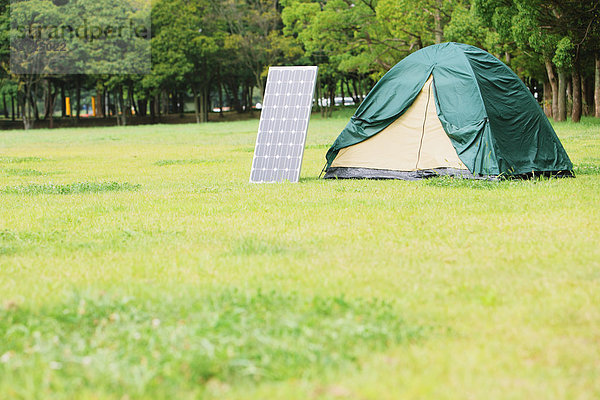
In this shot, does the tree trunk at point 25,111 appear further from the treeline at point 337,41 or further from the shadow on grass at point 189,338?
the shadow on grass at point 189,338

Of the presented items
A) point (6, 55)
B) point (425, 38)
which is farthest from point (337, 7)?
A: point (6, 55)

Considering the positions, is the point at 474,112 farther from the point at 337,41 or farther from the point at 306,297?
the point at 337,41

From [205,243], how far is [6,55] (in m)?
50.4

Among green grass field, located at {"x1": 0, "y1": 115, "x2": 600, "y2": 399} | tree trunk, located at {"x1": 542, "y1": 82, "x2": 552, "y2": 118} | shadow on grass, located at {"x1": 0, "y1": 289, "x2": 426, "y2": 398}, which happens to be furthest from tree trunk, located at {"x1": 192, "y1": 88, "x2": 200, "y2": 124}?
shadow on grass, located at {"x1": 0, "y1": 289, "x2": 426, "y2": 398}

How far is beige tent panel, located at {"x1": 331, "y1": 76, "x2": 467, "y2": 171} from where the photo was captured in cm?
1210

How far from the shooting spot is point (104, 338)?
4.15 metres

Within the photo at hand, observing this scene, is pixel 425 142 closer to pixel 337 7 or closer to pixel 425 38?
pixel 425 38

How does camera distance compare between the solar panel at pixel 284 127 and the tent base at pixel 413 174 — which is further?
the solar panel at pixel 284 127

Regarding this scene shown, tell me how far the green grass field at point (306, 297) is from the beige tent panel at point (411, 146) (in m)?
2.14

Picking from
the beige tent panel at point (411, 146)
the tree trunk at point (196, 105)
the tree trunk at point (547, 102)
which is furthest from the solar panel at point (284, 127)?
the tree trunk at point (196, 105)

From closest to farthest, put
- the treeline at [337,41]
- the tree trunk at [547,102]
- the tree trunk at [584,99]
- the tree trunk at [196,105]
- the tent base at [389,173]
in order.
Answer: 1. the tent base at [389,173]
2. the treeline at [337,41]
3. the tree trunk at [547,102]
4. the tree trunk at [584,99]
5. the tree trunk at [196,105]

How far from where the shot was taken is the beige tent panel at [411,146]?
12.1 meters

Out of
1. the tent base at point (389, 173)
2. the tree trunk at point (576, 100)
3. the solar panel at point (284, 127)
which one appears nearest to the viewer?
Result: the tent base at point (389, 173)

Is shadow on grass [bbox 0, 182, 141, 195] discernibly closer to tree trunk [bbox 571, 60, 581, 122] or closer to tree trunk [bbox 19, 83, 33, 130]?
tree trunk [bbox 571, 60, 581, 122]
